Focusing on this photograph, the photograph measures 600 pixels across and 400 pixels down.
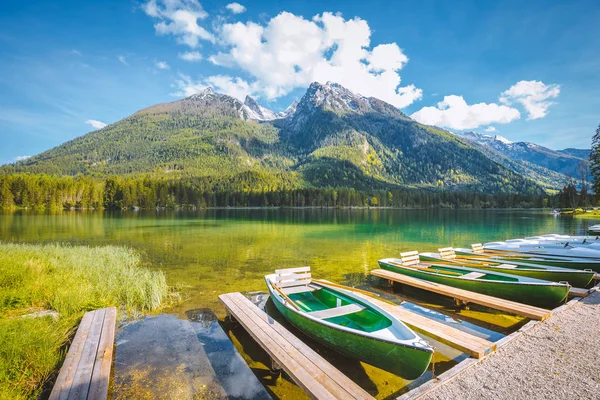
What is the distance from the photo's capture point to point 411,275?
1530 cm

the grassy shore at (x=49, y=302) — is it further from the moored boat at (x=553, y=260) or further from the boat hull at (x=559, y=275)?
the moored boat at (x=553, y=260)

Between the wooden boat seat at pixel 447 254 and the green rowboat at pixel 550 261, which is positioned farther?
the wooden boat seat at pixel 447 254

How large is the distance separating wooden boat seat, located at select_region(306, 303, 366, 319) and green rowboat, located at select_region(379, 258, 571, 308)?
6.67 meters

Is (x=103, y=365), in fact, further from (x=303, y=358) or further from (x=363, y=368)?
(x=363, y=368)

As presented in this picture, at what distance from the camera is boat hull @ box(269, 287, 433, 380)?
20.0 ft

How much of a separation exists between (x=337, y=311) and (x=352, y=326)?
614mm

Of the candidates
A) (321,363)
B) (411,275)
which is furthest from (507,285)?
(321,363)

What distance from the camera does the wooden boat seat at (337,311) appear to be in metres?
8.58

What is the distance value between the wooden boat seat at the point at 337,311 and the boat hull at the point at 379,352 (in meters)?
0.48

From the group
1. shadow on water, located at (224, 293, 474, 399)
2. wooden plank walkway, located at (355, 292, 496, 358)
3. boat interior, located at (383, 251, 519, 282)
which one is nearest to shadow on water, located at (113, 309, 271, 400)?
shadow on water, located at (224, 293, 474, 399)

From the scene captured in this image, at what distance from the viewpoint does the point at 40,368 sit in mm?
6621

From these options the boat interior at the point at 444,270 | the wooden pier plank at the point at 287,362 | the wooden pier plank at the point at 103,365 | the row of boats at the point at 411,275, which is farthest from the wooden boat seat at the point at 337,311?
the boat interior at the point at 444,270

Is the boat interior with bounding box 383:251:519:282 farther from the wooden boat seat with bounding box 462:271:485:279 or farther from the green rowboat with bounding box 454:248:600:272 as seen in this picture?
the green rowboat with bounding box 454:248:600:272

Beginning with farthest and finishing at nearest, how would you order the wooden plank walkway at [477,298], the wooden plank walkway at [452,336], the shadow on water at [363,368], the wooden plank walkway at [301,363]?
the wooden plank walkway at [477,298] < the shadow on water at [363,368] < the wooden plank walkway at [452,336] < the wooden plank walkway at [301,363]
